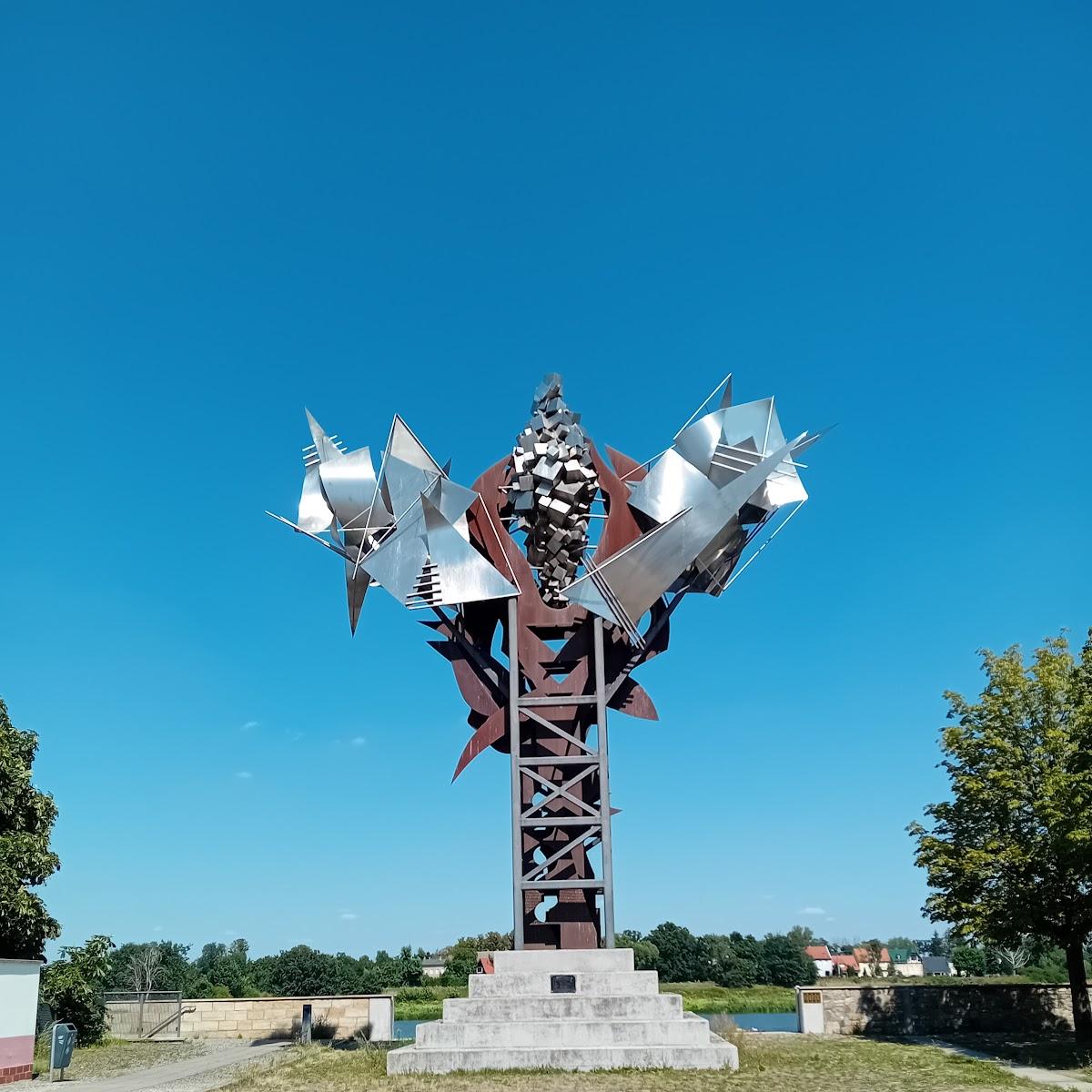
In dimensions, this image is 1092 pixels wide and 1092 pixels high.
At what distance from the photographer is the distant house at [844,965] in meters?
73.9

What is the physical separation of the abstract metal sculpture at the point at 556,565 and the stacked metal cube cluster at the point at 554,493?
0.02 meters

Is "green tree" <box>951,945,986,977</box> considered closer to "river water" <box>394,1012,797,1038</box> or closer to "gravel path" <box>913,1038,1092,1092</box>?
"river water" <box>394,1012,797,1038</box>

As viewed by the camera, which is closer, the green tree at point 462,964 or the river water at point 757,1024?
the river water at point 757,1024

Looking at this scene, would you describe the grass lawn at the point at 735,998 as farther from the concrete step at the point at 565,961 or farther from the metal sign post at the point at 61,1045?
the metal sign post at the point at 61,1045

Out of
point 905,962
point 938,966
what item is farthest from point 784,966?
point 905,962

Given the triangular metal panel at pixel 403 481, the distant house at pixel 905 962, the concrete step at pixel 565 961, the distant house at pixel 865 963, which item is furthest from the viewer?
the distant house at pixel 905 962

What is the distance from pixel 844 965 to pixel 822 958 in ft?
6.16

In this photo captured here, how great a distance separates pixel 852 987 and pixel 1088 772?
722 centimetres

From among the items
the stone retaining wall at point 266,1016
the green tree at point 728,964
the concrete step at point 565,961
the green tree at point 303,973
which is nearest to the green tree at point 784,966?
the green tree at point 728,964

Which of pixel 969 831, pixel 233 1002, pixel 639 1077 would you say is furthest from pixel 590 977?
pixel 233 1002

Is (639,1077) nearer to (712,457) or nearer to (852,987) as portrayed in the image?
(852,987)

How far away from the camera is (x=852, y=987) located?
21250 mm

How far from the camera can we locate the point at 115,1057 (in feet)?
65.7

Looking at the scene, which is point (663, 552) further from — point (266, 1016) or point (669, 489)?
point (266, 1016)
